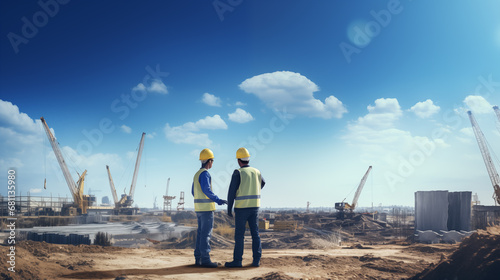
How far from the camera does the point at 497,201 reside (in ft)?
187

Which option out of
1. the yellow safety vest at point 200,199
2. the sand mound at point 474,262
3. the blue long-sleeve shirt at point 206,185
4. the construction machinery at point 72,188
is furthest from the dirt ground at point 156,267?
the construction machinery at point 72,188

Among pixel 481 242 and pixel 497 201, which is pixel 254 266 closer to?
pixel 481 242

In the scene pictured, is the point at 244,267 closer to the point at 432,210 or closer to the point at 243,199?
the point at 243,199

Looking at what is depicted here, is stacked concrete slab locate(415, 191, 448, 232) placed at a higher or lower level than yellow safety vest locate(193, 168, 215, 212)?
lower

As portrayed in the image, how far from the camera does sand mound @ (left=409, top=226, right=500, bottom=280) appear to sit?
5.15 m

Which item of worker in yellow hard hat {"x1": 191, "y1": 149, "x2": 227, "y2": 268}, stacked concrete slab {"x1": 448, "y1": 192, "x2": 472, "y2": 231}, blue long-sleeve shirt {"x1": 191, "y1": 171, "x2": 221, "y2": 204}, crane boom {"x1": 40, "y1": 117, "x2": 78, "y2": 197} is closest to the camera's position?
blue long-sleeve shirt {"x1": 191, "y1": 171, "x2": 221, "y2": 204}

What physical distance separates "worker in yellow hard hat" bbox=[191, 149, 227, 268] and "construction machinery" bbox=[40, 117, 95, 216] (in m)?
54.4

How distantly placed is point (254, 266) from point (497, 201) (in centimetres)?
6454

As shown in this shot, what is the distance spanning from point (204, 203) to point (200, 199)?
0.11 metres

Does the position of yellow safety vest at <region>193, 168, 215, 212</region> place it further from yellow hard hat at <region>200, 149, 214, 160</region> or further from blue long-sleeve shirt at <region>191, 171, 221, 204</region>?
yellow hard hat at <region>200, 149, 214, 160</region>

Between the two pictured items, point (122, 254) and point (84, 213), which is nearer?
point (122, 254)

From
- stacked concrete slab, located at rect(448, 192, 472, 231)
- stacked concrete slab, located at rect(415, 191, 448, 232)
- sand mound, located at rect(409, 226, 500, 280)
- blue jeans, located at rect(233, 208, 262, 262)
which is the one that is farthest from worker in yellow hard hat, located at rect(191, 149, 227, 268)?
stacked concrete slab, located at rect(448, 192, 472, 231)

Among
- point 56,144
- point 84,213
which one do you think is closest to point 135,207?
point 84,213

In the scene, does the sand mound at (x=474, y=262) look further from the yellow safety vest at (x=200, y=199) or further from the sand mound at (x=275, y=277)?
the yellow safety vest at (x=200, y=199)
